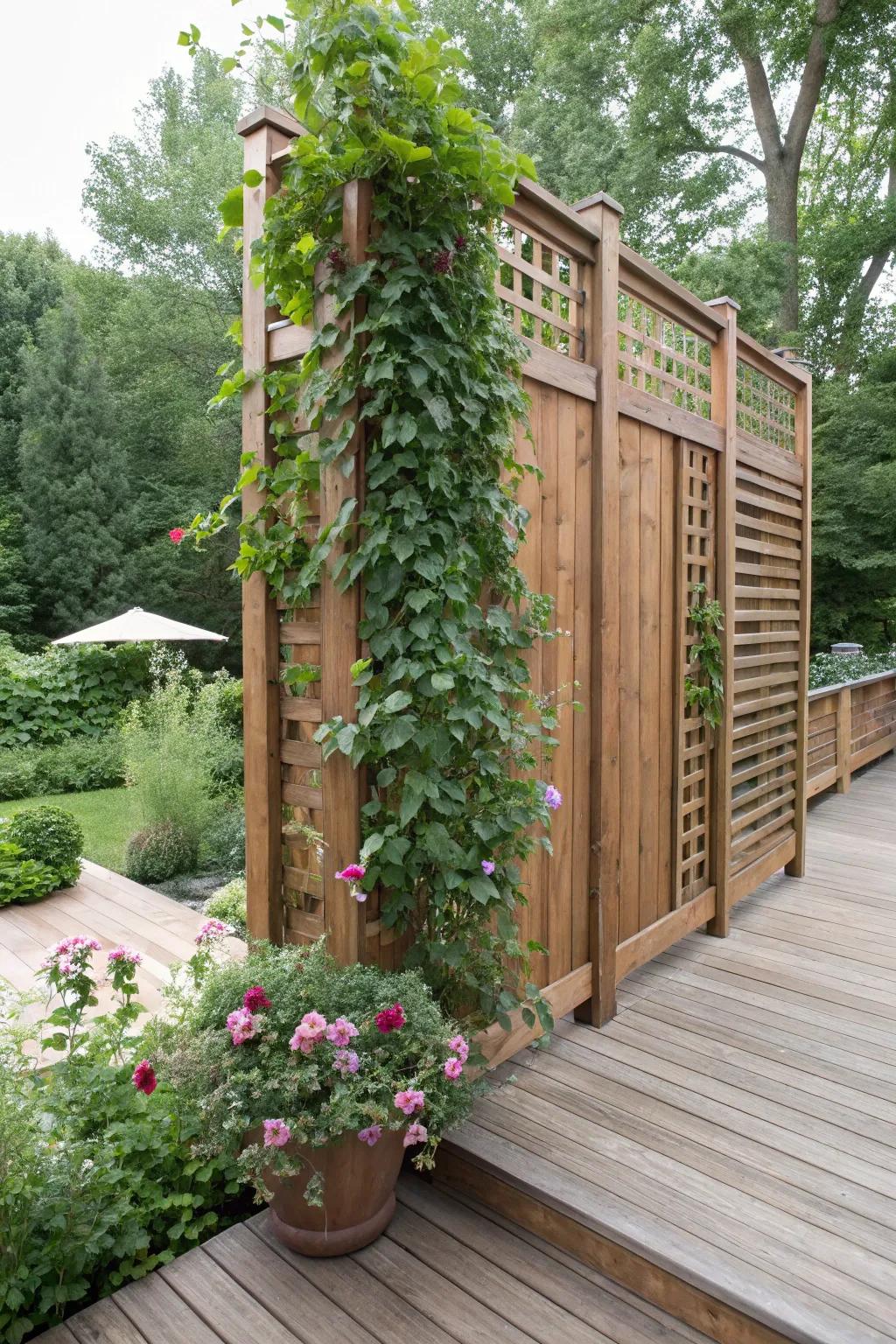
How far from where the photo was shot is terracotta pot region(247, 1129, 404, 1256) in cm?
176

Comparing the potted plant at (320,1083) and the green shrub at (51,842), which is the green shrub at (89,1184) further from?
the green shrub at (51,842)

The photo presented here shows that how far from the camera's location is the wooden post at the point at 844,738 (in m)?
6.29

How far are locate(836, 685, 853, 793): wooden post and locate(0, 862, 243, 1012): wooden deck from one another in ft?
15.0

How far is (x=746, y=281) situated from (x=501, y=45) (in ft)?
23.3

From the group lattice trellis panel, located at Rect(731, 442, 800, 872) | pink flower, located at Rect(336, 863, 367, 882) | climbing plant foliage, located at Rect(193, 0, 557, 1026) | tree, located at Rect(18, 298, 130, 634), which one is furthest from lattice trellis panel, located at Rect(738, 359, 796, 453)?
tree, located at Rect(18, 298, 130, 634)

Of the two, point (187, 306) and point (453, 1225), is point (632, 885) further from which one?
point (187, 306)

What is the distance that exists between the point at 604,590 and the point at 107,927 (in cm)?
290

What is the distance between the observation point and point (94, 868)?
5.18 metres

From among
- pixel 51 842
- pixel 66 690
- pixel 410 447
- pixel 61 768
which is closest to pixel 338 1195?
pixel 410 447

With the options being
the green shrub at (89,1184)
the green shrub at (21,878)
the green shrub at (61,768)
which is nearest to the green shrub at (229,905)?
the green shrub at (21,878)

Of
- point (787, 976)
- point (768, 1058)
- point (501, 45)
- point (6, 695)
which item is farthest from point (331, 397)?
point (501, 45)

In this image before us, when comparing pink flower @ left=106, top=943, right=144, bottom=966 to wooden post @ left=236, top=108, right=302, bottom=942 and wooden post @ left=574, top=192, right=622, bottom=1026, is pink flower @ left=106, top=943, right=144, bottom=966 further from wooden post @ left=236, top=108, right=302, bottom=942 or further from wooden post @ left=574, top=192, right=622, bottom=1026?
wooden post @ left=574, top=192, right=622, bottom=1026

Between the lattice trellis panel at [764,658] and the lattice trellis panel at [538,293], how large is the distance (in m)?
1.35

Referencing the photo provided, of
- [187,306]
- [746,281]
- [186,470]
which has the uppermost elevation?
[187,306]
